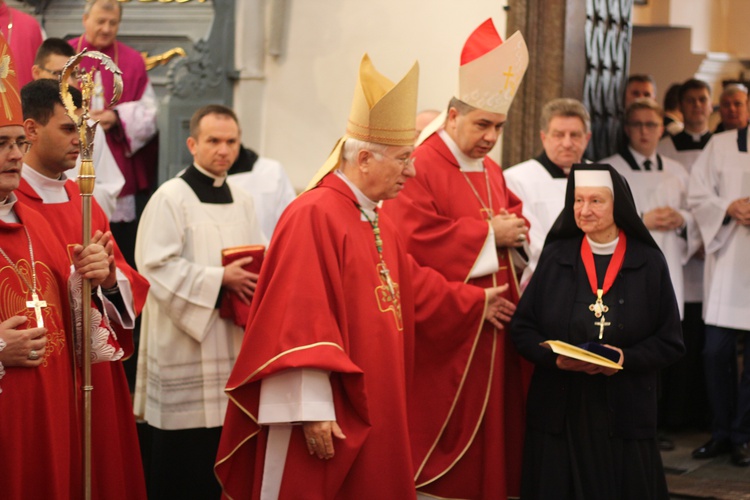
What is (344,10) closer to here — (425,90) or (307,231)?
(425,90)

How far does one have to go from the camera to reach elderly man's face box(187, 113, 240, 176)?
5715 millimetres

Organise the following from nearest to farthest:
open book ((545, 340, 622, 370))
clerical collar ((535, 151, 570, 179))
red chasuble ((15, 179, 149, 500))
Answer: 1. red chasuble ((15, 179, 149, 500))
2. open book ((545, 340, 622, 370))
3. clerical collar ((535, 151, 570, 179))

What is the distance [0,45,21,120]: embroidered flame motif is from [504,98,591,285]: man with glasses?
3217 mm

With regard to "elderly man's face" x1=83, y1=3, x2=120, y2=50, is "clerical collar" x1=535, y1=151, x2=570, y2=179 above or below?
below

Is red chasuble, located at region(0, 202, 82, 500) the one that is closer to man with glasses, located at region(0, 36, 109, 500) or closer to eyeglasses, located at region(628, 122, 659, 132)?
man with glasses, located at region(0, 36, 109, 500)

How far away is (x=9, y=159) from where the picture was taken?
3.77 meters

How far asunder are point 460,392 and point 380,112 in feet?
5.57

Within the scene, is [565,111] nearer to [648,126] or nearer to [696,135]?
[648,126]

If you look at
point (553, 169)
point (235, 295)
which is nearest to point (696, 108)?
point (553, 169)

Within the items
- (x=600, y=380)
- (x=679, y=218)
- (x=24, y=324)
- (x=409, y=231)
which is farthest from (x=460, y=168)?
(x=24, y=324)

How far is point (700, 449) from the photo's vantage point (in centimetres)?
695

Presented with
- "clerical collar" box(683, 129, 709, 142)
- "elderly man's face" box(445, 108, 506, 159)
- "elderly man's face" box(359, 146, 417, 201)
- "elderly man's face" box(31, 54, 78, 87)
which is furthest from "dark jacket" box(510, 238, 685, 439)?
"clerical collar" box(683, 129, 709, 142)

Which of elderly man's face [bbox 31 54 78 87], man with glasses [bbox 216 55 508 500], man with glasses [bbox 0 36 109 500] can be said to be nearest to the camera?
man with glasses [bbox 0 36 109 500]

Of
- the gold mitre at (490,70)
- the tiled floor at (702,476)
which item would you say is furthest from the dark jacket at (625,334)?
the tiled floor at (702,476)
